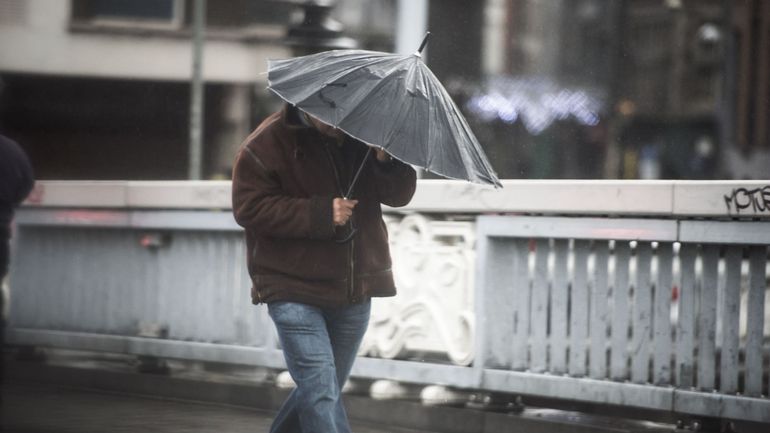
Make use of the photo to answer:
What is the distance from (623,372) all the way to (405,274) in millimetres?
1596

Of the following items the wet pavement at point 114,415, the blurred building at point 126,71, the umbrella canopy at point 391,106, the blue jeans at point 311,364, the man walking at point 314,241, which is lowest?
the wet pavement at point 114,415

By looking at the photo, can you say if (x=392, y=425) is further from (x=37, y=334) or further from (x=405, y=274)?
(x=37, y=334)

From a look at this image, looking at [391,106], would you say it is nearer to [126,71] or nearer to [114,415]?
[114,415]

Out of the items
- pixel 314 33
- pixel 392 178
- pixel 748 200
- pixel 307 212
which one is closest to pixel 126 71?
pixel 314 33

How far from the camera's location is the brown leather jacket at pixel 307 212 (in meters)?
5.51

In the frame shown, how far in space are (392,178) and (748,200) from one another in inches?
84.2

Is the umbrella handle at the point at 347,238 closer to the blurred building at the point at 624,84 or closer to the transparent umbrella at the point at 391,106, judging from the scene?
the transparent umbrella at the point at 391,106

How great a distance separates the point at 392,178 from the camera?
18.9ft

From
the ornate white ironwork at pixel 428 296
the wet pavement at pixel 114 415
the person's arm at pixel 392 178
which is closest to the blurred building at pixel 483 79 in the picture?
the wet pavement at pixel 114 415

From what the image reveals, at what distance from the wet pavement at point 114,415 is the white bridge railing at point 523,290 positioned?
0.43 metres

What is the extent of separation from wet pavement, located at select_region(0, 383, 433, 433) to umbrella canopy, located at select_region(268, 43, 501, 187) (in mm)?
2990

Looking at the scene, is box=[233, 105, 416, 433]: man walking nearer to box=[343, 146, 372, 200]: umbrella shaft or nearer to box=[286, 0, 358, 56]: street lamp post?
box=[343, 146, 372, 200]: umbrella shaft

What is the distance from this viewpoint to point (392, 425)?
8477 mm

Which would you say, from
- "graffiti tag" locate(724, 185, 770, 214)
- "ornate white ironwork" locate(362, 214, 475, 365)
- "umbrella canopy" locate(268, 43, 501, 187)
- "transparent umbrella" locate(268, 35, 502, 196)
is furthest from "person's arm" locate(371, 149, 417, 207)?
"ornate white ironwork" locate(362, 214, 475, 365)
